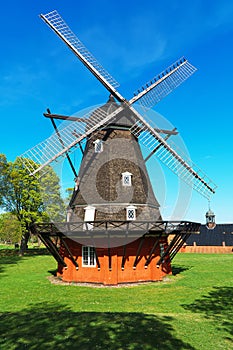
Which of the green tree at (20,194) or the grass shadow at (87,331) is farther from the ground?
the green tree at (20,194)

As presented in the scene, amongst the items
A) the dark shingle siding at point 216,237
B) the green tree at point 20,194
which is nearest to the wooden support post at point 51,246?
A: the green tree at point 20,194

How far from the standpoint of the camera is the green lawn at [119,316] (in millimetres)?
7930

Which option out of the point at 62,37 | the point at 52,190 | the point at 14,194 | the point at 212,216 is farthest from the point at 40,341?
the point at 212,216

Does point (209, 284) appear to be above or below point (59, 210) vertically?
below

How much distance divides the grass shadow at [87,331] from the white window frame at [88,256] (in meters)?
6.61

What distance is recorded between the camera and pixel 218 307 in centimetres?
1241

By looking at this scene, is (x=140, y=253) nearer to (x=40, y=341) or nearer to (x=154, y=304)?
(x=154, y=304)

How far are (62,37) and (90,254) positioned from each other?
14.9 m

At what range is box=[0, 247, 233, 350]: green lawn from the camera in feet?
26.0

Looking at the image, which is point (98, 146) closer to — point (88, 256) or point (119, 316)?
point (88, 256)

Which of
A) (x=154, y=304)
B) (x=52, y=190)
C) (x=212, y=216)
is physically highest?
(x=52, y=190)

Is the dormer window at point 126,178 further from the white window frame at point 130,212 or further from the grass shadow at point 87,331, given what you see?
the grass shadow at point 87,331

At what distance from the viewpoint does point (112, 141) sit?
763 inches

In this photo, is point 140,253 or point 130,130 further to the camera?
point 130,130
